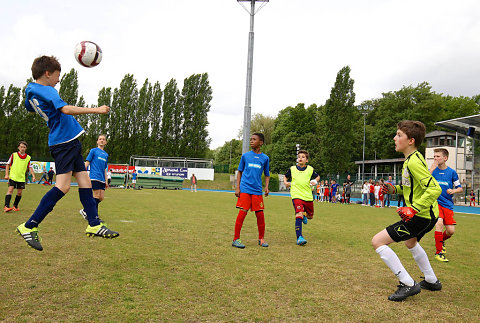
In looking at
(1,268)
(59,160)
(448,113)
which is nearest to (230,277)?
(59,160)

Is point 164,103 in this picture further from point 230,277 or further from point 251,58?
point 230,277

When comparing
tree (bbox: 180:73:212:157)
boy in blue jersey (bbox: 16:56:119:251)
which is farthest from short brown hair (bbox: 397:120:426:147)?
tree (bbox: 180:73:212:157)

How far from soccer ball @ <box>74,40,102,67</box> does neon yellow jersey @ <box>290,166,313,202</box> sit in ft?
15.5

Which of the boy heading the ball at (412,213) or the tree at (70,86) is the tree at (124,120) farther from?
the boy heading the ball at (412,213)

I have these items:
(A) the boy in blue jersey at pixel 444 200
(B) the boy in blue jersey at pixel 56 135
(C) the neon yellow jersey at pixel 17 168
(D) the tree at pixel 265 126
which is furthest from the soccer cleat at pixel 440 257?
(D) the tree at pixel 265 126

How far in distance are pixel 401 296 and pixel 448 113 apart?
219 ft

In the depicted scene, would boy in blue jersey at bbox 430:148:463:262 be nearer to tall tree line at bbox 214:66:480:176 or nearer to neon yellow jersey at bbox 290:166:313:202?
neon yellow jersey at bbox 290:166:313:202

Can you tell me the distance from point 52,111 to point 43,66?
0.59m

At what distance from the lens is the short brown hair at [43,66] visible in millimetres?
4145

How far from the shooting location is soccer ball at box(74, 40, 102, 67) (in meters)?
4.84

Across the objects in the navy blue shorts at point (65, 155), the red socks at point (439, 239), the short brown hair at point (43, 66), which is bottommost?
the red socks at point (439, 239)

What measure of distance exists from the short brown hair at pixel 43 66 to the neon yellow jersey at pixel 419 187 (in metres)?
4.37

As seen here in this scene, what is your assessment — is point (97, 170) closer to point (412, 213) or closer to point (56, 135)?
point (56, 135)

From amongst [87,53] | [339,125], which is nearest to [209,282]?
[87,53]
